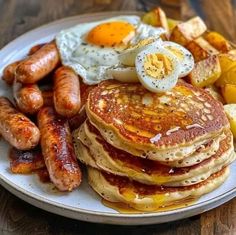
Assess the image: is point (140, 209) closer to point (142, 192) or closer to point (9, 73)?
point (142, 192)

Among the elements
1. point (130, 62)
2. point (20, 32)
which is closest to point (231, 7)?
point (20, 32)

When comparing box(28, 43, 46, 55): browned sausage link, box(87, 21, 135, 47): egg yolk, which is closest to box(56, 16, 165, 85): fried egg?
box(87, 21, 135, 47): egg yolk

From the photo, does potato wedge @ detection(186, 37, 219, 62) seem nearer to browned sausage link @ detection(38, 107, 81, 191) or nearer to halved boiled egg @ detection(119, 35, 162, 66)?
halved boiled egg @ detection(119, 35, 162, 66)

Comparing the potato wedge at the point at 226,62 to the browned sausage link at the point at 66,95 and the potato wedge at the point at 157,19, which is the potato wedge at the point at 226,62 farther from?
the browned sausage link at the point at 66,95

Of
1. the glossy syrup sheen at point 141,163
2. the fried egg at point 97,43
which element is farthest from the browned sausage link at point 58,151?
the fried egg at point 97,43

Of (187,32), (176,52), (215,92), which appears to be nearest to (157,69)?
(176,52)

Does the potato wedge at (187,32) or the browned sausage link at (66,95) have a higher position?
the browned sausage link at (66,95)
